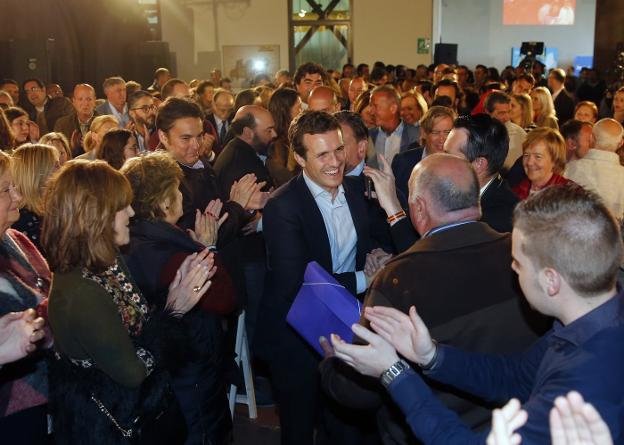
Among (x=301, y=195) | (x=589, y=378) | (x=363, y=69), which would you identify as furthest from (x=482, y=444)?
(x=363, y=69)

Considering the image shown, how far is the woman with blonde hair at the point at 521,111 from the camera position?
614 centimetres

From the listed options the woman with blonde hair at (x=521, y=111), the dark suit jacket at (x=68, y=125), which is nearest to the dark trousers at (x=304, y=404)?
the woman with blonde hair at (x=521, y=111)

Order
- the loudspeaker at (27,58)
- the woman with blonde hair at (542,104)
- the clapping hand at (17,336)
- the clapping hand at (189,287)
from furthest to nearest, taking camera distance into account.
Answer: the loudspeaker at (27,58), the woman with blonde hair at (542,104), the clapping hand at (189,287), the clapping hand at (17,336)

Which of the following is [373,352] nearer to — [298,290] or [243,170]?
[298,290]

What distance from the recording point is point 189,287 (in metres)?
2.35

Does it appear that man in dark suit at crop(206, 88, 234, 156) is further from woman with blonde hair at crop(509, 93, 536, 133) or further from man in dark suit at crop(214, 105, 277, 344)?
woman with blonde hair at crop(509, 93, 536, 133)

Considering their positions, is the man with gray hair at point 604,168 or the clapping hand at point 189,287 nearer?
the clapping hand at point 189,287

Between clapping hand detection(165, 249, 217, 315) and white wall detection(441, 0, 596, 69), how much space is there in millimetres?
16961

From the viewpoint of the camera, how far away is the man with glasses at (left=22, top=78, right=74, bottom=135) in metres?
6.98

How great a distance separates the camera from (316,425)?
11.3ft

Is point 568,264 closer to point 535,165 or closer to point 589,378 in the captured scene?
point 589,378

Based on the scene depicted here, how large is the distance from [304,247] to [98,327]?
93 centimetres

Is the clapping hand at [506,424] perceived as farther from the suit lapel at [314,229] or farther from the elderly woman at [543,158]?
the elderly woman at [543,158]

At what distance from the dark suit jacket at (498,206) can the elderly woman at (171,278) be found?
1.13 m
